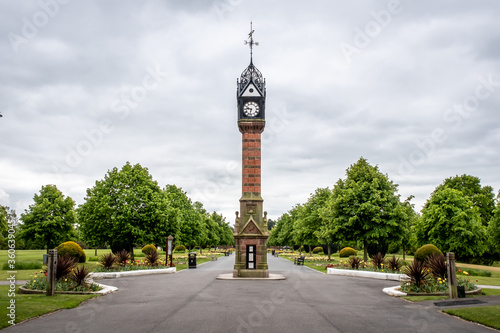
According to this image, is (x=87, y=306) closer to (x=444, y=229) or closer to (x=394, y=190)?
(x=394, y=190)

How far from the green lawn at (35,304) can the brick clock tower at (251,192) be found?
13.3m

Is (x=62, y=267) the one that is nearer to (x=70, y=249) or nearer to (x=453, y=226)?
(x=70, y=249)

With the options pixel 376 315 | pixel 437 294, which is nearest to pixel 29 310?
pixel 376 315

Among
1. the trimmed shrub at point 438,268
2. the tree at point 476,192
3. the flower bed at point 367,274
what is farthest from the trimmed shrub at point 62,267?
the tree at point 476,192

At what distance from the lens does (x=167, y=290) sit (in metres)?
19.1

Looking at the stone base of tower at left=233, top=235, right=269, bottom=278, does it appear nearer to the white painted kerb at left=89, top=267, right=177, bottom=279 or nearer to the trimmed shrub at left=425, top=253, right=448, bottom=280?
the white painted kerb at left=89, top=267, right=177, bottom=279

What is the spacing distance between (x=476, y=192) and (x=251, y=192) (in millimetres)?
46435

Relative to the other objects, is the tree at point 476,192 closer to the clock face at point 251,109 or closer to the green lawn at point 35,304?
the clock face at point 251,109

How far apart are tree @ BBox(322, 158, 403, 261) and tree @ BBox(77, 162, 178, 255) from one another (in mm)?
17676

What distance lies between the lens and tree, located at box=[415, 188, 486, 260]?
127 feet

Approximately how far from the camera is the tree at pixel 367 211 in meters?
35.4

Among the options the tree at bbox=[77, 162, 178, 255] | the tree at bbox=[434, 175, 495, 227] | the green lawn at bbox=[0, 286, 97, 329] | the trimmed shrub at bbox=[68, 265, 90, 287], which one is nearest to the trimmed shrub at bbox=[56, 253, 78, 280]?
the trimmed shrub at bbox=[68, 265, 90, 287]

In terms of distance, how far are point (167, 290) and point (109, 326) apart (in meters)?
8.70

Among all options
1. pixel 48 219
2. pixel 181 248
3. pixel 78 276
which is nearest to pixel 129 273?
pixel 78 276
